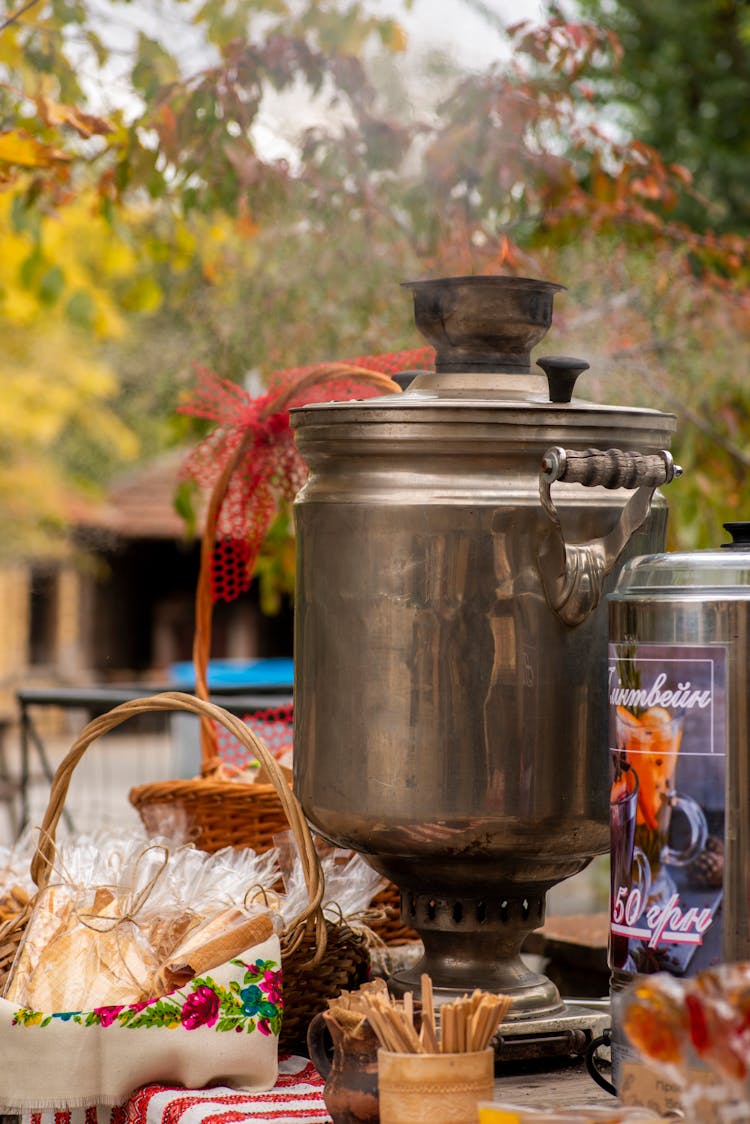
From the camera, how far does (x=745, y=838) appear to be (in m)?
1.27

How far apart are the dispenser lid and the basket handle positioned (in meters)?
0.48

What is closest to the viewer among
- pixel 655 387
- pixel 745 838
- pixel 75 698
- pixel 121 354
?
pixel 745 838

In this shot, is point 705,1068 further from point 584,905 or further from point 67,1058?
point 584,905

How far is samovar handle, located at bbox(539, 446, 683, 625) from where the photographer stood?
150 cm

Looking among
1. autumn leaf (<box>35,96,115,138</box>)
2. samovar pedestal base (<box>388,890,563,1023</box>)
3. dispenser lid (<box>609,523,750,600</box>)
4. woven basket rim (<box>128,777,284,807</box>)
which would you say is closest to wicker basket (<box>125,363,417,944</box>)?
woven basket rim (<box>128,777,284,807</box>)

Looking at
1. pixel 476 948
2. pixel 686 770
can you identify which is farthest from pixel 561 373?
pixel 476 948

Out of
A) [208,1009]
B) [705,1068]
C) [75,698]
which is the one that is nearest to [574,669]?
[208,1009]

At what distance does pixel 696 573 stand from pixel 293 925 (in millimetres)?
638

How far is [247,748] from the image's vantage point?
175cm

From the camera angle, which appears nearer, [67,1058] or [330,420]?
[67,1058]

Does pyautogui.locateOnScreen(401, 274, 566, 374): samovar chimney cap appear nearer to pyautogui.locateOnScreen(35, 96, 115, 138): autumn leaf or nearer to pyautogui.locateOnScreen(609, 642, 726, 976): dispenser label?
pyautogui.locateOnScreen(609, 642, 726, 976): dispenser label

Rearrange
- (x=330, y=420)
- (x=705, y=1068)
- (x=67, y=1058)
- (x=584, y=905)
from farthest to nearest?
(x=584, y=905)
(x=330, y=420)
(x=67, y=1058)
(x=705, y=1068)

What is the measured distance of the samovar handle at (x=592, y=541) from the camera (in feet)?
4.93

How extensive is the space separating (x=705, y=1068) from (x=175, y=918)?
857 mm
